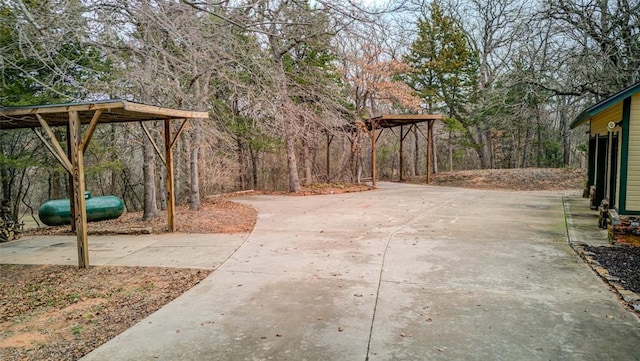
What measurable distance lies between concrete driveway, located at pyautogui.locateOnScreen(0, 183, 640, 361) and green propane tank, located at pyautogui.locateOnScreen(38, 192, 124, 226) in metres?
2.30

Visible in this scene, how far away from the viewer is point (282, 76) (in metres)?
9.43

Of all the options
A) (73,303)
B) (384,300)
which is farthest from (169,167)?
(384,300)

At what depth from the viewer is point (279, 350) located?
2.65 m

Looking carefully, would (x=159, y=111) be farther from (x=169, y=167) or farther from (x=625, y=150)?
Answer: (x=625, y=150)

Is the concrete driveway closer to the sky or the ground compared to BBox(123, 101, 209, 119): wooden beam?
closer to the ground

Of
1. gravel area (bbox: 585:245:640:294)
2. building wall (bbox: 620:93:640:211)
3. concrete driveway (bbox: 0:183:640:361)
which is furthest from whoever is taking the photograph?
building wall (bbox: 620:93:640:211)

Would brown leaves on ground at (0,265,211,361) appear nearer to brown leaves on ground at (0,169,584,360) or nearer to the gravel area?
brown leaves on ground at (0,169,584,360)

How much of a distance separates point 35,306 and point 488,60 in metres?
24.4

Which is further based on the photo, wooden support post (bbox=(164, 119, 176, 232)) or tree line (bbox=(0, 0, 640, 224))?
wooden support post (bbox=(164, 119, 176, 232))

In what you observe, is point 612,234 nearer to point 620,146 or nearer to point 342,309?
point 620,146

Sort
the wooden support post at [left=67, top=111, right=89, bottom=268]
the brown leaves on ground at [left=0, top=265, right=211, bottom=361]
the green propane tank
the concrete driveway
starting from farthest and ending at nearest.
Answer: the green propane tank < the wooden support post at [left=67, top=111, right=89, bottom=268] < the brown leaves on ground at [left=0, top=265, right=211, bottom=361] < the concrete driveway

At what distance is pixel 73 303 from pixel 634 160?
27.5 ft

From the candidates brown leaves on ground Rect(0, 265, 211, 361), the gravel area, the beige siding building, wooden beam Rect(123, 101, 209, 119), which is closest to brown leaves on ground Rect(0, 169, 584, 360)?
brown leaves on ground Rect(0, 265, 211, 361)

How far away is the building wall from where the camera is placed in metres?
6.47
